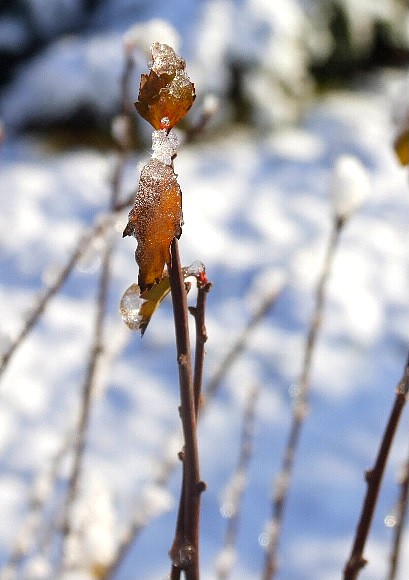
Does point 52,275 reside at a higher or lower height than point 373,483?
higher

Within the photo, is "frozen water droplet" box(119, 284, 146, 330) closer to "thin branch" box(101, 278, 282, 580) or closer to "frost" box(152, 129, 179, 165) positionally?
"frost" box(152, 129, 179, 165)

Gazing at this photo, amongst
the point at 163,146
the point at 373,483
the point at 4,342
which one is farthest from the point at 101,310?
the point at 163,146

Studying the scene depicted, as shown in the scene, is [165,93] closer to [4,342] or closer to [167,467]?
[4,342]

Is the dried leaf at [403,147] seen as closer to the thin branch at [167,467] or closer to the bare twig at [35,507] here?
the thin branch at [167,467]

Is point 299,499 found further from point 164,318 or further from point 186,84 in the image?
point 186,84

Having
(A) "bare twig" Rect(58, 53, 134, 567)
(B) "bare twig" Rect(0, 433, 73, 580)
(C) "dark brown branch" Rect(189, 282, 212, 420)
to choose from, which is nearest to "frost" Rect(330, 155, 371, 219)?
(A) "bare twig" Rect(58, 53, 134, 567)

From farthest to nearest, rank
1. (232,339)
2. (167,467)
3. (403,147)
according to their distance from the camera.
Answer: (232,339) < (167,467) < (403,147)
